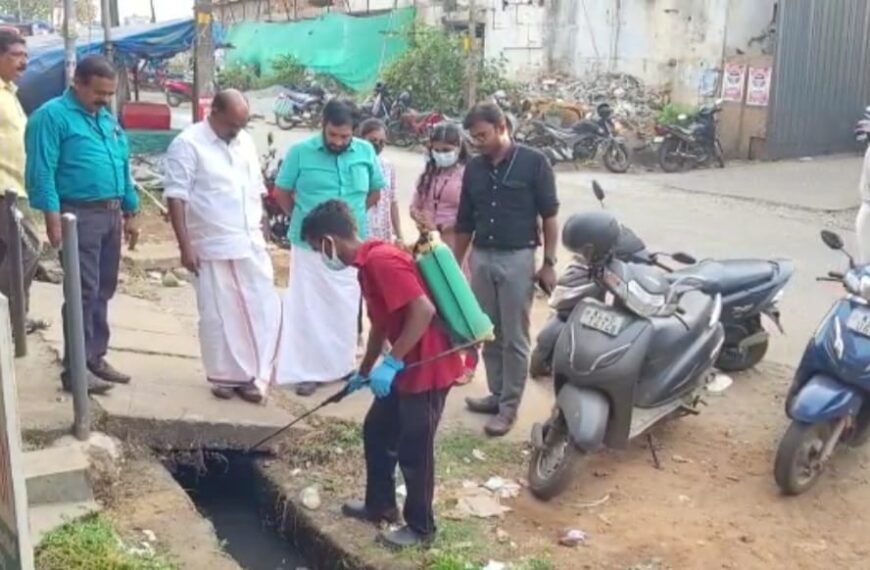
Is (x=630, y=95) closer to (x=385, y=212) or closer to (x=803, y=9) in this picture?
(x=803, y=9)

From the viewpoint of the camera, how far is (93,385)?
486 centimetres

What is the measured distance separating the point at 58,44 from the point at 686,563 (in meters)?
16.1

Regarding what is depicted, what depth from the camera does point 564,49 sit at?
2245 cm

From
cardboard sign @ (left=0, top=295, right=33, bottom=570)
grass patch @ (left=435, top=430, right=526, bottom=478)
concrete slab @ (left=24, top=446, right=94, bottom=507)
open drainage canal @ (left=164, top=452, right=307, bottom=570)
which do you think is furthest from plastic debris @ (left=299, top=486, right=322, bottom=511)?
cardboard sign @ (left=0, top=295, right=33, bottom=570)

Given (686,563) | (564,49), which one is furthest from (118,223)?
(564,49)

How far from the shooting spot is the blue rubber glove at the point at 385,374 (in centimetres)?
364

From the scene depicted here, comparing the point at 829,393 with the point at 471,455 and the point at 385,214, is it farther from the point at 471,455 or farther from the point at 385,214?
the point at 385,214

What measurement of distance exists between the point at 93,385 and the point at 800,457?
10.6 feet

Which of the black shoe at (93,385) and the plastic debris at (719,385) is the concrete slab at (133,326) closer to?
the black shoe at (93,385)

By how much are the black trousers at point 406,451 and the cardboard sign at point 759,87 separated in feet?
46.1

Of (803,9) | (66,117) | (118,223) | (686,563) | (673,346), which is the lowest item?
(686,563)

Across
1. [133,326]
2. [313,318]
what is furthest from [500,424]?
[133,326]

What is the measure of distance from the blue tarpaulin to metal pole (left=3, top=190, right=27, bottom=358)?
1036cm

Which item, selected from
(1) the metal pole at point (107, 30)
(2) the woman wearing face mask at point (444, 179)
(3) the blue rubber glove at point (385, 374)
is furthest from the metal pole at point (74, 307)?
(1) the metal pole at point (107, 30)
